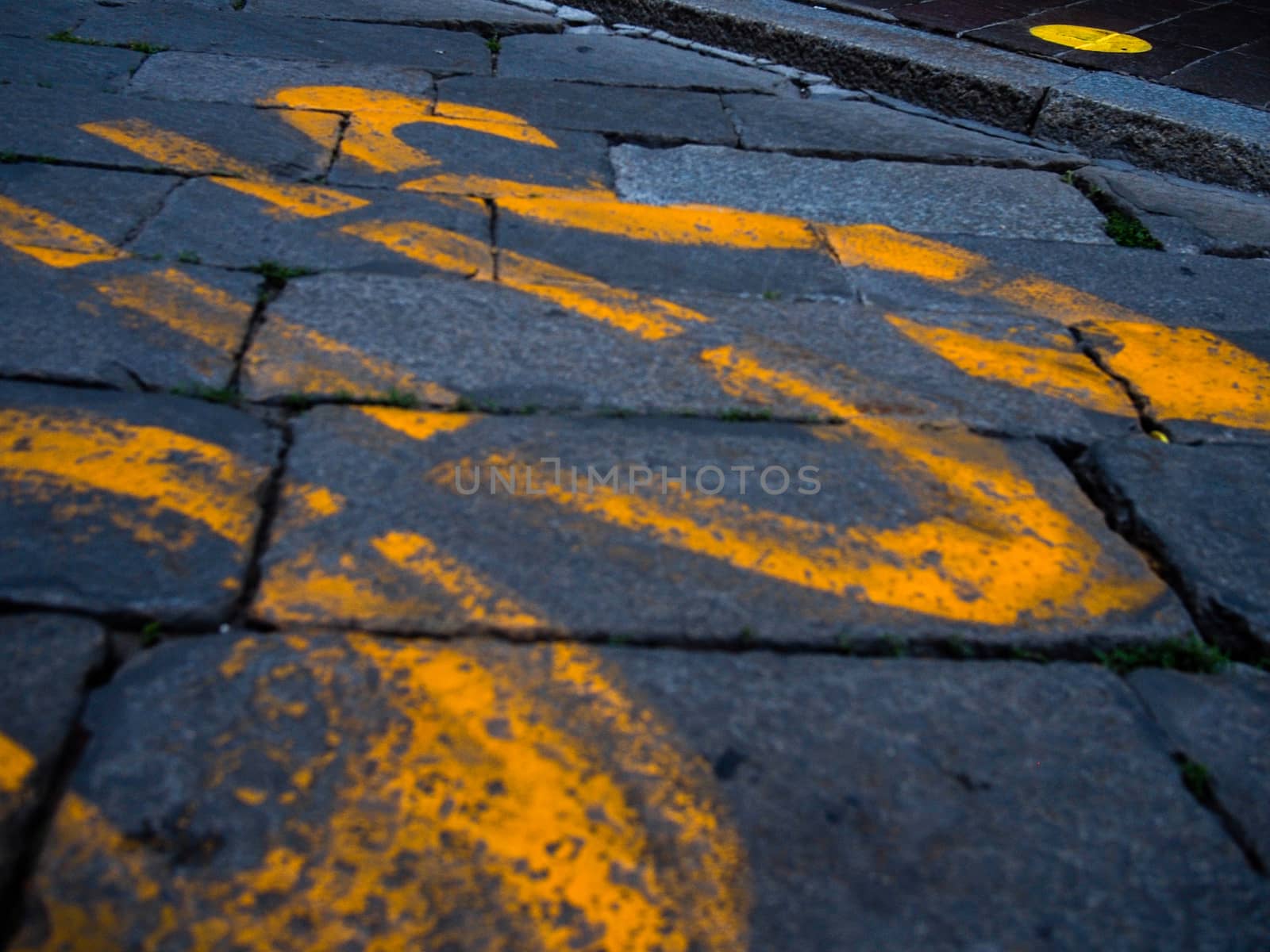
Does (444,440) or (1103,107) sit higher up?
(1103,107)

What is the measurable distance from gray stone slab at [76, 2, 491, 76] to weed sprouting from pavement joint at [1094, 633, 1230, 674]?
2.96m

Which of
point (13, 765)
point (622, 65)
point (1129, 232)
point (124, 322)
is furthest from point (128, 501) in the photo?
point (622, 65)

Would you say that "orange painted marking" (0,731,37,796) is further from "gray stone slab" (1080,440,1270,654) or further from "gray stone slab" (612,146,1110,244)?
"gray stone slab" (612,146,1110,244)

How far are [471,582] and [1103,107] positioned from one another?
305 cm

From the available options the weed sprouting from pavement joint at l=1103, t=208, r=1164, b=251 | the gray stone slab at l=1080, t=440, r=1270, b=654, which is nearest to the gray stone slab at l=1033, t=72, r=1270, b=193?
the weed sprouting from pavement joint at l=1103, t=208, r=1164, b=251

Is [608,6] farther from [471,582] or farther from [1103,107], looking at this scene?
[471,582]

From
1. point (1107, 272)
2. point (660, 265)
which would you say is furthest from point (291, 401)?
point (1107, 272)

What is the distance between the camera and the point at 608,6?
4.46 m

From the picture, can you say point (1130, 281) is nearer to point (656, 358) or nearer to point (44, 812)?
point (656, 358)

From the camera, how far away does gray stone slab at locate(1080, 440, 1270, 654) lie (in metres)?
1.57

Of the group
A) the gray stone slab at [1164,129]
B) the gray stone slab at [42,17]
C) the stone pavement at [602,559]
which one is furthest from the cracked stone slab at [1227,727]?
the gray stone slab at [42,17]

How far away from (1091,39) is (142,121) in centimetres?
355

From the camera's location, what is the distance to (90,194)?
7.86 feet

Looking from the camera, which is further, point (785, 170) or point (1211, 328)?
point (785, 170)
